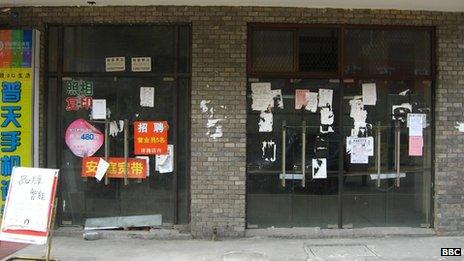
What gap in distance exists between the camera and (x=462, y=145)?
8.77 m

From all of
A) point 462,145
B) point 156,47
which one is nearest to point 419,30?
point 462,145

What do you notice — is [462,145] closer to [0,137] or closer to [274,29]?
[274,29]

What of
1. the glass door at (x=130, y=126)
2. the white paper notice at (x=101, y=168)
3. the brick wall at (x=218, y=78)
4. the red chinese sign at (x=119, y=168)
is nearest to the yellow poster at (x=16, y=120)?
the brick wall at (x=218, y=78)

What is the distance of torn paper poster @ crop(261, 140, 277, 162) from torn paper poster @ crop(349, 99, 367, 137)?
4.27 feet

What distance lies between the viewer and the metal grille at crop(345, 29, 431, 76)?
8.79 metres

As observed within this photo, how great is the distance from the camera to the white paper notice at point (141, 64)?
8719mm

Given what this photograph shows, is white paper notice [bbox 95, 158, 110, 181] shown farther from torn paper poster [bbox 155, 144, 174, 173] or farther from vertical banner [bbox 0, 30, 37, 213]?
vertical banner [bbox 0, 30, 37, 213]

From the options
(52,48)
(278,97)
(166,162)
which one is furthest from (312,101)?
(52,48)

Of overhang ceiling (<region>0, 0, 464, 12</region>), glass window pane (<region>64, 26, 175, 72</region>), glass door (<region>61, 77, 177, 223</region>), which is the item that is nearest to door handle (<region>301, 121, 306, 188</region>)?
overhang ceiling (<region>0, 0, 464, 12</region>)

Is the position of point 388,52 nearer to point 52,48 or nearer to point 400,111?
point 400,111

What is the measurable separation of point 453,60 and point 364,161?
215 centimetres

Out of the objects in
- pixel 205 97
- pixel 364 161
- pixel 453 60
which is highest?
pixel 453 60

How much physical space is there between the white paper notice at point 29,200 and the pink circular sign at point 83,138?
1.97 meters

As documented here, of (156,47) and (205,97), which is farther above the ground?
(156,47)
